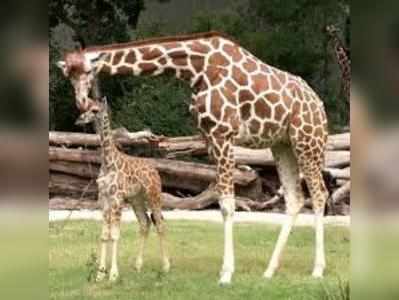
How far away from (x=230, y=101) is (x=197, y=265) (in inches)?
55.2

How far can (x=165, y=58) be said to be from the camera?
17.2 ft

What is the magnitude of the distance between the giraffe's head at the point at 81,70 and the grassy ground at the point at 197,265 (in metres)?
1.20

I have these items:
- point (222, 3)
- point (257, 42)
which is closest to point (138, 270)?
point (257, 42)

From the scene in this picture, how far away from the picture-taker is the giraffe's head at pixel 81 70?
4.80 m

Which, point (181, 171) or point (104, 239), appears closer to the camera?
point (104, 239)

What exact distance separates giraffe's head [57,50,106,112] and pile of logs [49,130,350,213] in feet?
15.0

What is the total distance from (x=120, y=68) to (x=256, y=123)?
976 millimetres

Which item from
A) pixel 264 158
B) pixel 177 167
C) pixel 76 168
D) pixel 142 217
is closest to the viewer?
pixel 142 217

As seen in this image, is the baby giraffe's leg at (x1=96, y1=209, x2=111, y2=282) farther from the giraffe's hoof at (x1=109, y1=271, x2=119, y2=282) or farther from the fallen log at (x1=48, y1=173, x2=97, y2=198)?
the fallen log at (x1=48, y1=173, x2=97, y2=198)

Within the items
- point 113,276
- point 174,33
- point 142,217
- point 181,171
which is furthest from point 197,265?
point 174,33

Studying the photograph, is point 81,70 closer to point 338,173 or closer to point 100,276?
point 100,276

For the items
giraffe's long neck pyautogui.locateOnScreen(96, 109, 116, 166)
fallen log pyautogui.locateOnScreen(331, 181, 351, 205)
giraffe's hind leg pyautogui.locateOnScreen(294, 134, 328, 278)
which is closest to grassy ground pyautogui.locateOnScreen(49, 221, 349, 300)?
giraffe's hind leg pyautogui.locateOnScreen(294, 134, 328, 278)

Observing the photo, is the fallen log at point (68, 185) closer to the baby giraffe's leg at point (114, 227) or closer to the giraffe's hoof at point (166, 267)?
the giraffe's hoof at point (166, 267)
